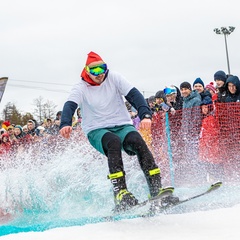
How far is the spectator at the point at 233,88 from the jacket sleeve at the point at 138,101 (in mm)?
2765

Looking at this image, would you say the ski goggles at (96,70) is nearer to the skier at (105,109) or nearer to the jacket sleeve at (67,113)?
the skier at (105,109)

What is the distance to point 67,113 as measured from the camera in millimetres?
5219

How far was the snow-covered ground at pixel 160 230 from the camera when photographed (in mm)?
4359

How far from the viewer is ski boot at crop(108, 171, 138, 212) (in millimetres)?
4824

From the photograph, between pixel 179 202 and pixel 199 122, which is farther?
pixel 199 122

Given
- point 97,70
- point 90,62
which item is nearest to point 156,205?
point 97,70

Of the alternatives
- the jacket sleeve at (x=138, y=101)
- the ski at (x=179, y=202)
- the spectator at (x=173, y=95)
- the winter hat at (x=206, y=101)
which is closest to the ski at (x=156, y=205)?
the ski at (x=179, y=202)

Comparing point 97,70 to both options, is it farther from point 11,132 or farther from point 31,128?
point 11,132

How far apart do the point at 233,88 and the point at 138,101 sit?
285 cm

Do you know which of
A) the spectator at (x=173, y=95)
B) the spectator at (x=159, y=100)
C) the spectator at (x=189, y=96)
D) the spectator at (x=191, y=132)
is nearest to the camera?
the spectator at (x=191, y=132)

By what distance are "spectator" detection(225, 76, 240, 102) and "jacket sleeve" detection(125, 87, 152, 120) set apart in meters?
2.77

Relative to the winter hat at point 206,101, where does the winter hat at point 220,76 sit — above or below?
above

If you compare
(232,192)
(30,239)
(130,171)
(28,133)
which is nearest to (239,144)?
(232,192)

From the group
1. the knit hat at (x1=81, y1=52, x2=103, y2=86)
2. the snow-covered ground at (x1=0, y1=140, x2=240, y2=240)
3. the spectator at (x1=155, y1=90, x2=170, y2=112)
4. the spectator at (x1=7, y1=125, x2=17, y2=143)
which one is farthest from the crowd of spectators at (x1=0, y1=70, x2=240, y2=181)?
the spectator at (x1=7, y1=125, x2=17, y2=143)
